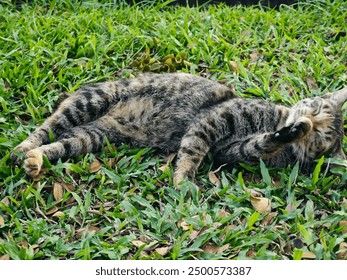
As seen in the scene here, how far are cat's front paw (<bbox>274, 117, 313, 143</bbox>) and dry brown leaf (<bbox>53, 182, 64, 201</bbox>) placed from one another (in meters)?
1.86

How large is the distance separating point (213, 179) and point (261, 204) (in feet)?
1.78

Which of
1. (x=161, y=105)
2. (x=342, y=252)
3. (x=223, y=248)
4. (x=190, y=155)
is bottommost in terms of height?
(x=342, y=252)

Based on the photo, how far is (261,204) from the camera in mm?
4441

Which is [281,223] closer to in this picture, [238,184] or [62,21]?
[238,184]

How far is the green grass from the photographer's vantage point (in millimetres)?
4070

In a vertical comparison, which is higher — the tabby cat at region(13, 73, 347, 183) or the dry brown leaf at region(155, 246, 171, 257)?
the tabby cat at region(13, 73, 347, 183)

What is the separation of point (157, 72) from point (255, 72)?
3.66 feet

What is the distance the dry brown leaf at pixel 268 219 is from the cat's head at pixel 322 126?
76cm

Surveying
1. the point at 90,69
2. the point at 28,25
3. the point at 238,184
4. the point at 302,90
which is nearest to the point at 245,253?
the point at 238,184

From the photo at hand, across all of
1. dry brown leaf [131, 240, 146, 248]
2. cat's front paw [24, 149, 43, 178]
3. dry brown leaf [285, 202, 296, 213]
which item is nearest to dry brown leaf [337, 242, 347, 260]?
dry brown leaf [285, 202, 296, 213]

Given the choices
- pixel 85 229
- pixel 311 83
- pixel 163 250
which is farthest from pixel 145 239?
pixel 311 83

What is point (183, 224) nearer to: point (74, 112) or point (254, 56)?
point (74, 112)

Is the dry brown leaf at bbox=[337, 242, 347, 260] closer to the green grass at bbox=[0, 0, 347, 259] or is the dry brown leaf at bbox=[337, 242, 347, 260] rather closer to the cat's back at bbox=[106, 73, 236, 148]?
the green grass at bbox=[0, 0, 347, 259]

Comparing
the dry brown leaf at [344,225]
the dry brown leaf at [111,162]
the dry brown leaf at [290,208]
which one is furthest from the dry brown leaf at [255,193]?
the dry brown leaf at [111,162]
